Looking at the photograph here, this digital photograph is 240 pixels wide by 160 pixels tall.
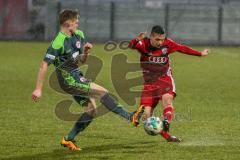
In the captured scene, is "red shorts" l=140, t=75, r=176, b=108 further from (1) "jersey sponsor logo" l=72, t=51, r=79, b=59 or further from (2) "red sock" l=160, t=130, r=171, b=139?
(1) "jersey sponsor logo" l=72, t=51, r=79, b=59

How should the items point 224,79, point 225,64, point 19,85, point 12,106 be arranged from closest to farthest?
point 12,106 < point 19,85 < point 224,79 < point 225,64

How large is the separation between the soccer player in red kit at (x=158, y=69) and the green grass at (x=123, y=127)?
51 centimetres

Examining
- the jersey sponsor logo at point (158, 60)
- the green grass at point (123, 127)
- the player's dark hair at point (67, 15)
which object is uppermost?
the player's dark hair at point (67, 15)

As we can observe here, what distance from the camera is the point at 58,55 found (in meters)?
10.2

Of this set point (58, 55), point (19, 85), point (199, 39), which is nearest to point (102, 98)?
point (58, 55)

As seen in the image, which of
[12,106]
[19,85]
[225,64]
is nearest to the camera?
[12,106]

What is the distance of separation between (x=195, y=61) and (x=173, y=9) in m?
11.5

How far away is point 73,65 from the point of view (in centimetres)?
1033

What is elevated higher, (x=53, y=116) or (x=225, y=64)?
(x=53, y=116)

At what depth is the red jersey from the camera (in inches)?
447

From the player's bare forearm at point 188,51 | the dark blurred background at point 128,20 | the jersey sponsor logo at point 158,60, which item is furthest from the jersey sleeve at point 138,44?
the dark blurred background at point 128,20

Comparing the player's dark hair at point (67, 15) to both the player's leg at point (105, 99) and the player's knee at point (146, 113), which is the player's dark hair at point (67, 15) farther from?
the player's knee at point (146, 113)

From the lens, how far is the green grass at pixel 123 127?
33.7 ft

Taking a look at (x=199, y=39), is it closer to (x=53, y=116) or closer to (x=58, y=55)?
(x=53, y=116)
